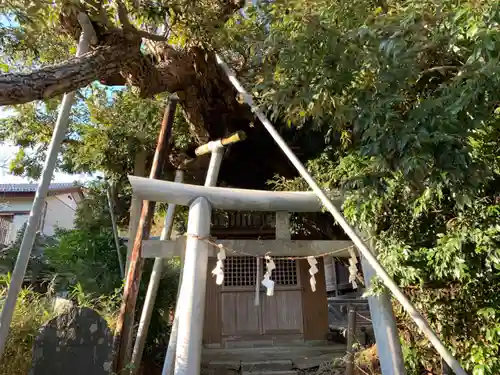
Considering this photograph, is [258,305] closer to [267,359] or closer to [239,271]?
[239,271]

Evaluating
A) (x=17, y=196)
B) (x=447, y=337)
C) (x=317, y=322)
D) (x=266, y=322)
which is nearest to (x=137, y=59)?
(x=447, y=337)

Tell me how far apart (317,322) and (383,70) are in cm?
761

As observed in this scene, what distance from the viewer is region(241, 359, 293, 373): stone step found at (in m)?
8.00

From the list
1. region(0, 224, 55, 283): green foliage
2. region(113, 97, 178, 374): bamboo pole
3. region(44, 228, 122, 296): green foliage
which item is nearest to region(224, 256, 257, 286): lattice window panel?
region(44, 228, 122, 296): green foliage

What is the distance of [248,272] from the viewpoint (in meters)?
10.2

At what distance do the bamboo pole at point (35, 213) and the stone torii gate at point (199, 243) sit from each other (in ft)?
3.05

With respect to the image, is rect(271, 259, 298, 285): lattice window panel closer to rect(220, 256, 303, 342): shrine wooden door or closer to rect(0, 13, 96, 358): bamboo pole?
rect(220, 256, 303, 342): shrine wooden door

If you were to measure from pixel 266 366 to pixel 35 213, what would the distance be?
18.2 ft

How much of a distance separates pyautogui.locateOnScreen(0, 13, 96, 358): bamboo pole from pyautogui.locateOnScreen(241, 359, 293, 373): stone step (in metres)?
4.83

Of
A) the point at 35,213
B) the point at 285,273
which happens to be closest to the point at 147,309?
the point at 35,213

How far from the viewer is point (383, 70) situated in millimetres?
3586

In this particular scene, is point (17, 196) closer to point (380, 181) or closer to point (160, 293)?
point (160, 293)

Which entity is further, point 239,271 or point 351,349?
point 239,271

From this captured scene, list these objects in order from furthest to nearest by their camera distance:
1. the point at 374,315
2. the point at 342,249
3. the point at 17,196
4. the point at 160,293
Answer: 1. the point at 17,196
2. the point at 160,293
3. the point at 342,249
4. the point at 374,315
